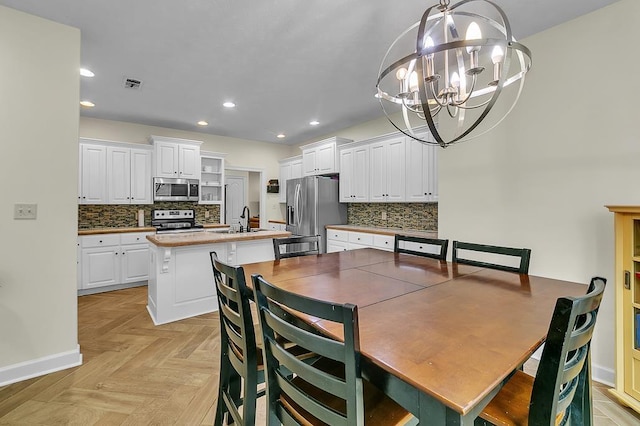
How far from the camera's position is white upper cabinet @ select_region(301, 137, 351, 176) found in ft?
16.5

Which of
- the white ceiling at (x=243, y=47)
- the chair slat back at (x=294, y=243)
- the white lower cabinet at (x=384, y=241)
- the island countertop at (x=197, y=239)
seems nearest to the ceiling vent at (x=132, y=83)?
the white ceiling at (x=243, y=47)

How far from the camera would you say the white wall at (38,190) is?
82.3 inches

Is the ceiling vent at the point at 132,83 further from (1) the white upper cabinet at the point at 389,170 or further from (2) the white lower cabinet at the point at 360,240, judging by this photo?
(2) the white lower cabinet at the point at 360,240

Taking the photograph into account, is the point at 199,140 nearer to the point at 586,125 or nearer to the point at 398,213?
the point at 398,213

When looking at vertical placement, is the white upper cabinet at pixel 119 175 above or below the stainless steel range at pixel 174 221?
above

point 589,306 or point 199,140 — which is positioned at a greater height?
point 199,140

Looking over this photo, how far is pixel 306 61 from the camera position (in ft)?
9.30

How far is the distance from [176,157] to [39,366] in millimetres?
3476

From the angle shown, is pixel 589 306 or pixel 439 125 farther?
pixel 439 125

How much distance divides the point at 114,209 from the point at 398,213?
181 inches

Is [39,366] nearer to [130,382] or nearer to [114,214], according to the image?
[130,382]

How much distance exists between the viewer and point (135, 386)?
2047 millimetres

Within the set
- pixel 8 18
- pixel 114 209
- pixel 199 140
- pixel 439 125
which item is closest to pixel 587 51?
pixel 439 125

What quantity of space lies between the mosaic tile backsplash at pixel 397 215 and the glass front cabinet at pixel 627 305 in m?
2.21
